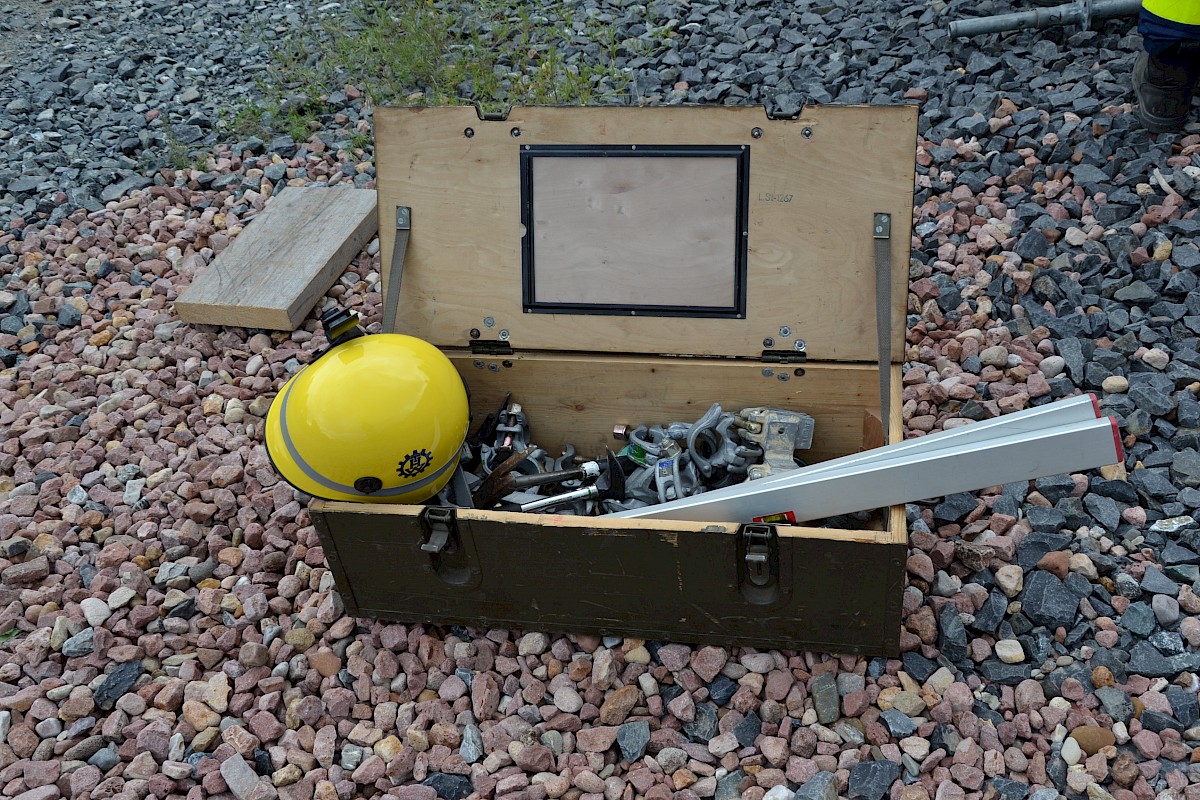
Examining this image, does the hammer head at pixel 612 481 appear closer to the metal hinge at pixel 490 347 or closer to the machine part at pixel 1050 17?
the metal hinge at pixel 490 347

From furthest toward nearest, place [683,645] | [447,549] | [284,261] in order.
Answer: [284,261] → [683,645] → [447,549]

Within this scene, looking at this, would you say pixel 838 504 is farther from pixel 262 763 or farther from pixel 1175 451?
pixel 262 763

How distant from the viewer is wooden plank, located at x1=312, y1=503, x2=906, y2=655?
263 centimetres

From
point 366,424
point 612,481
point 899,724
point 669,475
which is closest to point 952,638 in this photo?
point 899,724

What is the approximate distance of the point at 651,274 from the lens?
10.7 ft

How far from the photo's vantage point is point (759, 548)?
2592 mm

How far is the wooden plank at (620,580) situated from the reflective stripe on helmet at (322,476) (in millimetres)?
70

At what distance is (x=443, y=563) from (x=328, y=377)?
58cm

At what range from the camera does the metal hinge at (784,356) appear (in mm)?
3221

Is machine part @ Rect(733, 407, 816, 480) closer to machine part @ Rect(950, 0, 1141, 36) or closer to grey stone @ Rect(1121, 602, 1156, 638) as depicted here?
grey stone @ Rect(1121, 602, 1156, 638)

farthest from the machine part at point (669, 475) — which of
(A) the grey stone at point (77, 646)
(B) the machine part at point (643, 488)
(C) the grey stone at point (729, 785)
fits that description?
(A) the grey stone at point (77, 646)

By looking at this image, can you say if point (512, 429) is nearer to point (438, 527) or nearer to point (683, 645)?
point (438, 527)

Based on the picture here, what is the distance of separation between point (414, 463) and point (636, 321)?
850 mm

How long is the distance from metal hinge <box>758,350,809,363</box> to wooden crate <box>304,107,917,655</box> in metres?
0.01
